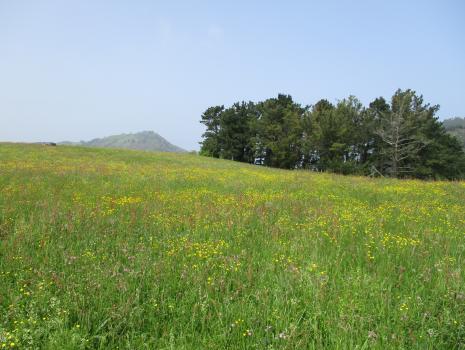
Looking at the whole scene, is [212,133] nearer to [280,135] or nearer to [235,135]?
[235,135]

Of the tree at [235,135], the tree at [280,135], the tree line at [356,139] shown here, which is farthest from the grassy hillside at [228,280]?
the tree at [235,135]

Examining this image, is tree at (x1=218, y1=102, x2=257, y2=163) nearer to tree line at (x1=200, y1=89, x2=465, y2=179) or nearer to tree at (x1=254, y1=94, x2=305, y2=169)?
tree line at (x1=200, y1=89, x2=465, y2=179)

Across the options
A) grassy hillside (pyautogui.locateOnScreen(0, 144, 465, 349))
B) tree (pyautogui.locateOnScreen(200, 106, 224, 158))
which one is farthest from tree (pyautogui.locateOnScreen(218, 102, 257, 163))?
grassy hillside (pyautogui.locateOnScreen(0, 144, 465, 349))

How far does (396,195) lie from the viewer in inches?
456

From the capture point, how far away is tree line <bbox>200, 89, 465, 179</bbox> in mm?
48281

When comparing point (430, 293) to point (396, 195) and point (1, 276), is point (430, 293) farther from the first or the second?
point (396, 195)

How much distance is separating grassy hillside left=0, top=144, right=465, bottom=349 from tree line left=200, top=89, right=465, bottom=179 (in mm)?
38465

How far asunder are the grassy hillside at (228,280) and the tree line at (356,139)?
38.5 m

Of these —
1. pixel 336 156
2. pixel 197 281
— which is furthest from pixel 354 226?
pixel 336 156

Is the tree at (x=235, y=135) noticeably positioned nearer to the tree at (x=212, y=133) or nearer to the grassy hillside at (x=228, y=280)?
the tree at (x=212, y=133)

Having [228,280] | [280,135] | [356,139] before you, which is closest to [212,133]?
[280,135]

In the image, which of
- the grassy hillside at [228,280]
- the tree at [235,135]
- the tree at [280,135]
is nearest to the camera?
the grassy hillside at [228,280]

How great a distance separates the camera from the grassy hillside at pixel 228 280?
3.03 metres

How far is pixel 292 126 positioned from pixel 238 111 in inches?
775
